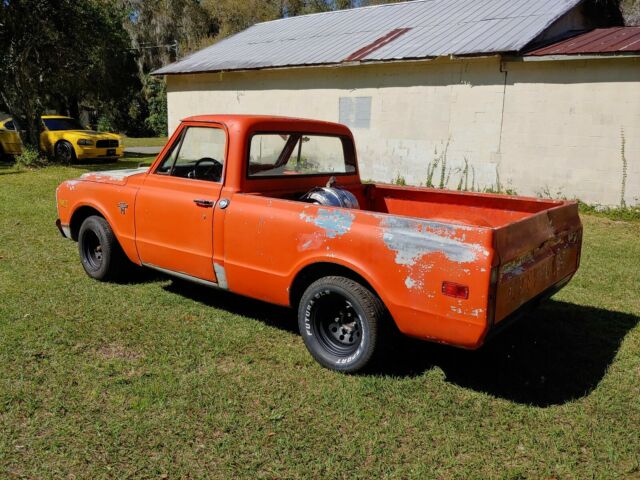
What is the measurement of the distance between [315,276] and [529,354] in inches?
68.7

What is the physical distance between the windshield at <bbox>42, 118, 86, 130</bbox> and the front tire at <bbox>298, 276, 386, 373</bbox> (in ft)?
54.2

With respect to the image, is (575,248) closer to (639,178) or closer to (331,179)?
(331,179)

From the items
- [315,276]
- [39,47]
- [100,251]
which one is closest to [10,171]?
[39,47]

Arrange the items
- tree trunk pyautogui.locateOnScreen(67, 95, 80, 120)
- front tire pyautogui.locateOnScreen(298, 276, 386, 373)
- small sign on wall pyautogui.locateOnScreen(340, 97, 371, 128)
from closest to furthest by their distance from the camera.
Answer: front tire pyautogui.locateOnScreen(298, 276, 386, 373) < small sign on wall pyautogui.locateOnScreen(340, 97, 371, 128) < tree trunk pyautogui.locateOnScreen(67, 95, 80, 120)

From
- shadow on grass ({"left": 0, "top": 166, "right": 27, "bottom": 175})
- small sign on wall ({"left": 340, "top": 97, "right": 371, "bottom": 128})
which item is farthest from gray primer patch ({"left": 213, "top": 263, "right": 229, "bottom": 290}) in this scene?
shadow on grass ({"left": 0, "top": 166, "right": 27, "bottom": 175})

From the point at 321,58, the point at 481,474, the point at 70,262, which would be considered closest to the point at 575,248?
the point at 481,474

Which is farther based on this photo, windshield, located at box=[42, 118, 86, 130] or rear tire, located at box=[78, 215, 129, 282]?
windshield, located at box=[42, 118, 86, 130]

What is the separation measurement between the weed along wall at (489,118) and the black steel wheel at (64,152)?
20.7 feet

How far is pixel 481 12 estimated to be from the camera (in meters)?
13.7

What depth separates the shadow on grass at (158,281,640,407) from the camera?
149 inches

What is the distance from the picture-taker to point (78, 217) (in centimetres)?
582

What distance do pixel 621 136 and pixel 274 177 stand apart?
796 centimetres

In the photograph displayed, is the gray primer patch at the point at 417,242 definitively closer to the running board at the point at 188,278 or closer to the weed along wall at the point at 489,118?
the running board at the point at 188,278

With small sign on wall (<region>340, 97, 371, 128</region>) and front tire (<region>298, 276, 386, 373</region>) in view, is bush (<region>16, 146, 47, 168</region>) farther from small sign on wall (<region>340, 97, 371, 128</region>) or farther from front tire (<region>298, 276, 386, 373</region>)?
front tire (<region>298, 276, 386, 373</region>)
